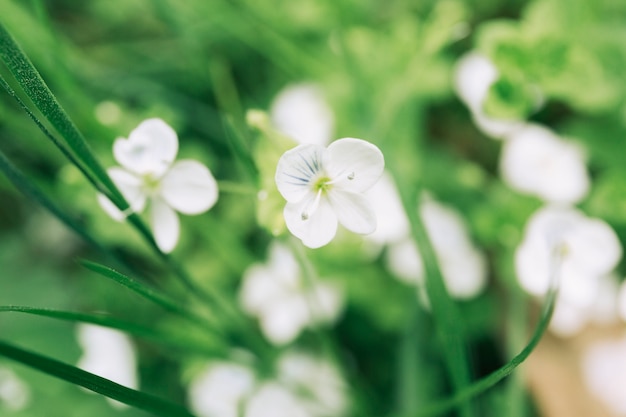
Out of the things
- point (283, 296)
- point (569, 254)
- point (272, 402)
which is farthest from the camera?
point (283, 296)

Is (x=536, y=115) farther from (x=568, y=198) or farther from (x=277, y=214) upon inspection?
(x=277, y=214)

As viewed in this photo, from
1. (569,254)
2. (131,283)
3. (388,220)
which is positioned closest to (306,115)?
(388,220)

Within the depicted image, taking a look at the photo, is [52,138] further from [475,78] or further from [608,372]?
[608,372]

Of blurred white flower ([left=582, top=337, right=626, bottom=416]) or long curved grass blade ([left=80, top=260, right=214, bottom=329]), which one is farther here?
blurred white flower ([left=582, top=337, right=626, bottom=416])

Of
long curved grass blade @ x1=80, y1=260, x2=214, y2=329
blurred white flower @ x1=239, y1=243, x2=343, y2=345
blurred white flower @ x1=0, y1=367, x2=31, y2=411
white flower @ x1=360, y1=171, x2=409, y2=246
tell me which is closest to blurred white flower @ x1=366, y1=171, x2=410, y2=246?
white flower @ x1=360, y1=171, x2=409, y2=246

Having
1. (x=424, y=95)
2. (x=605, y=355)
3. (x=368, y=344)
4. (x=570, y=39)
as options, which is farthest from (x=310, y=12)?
(x=605, y=355)

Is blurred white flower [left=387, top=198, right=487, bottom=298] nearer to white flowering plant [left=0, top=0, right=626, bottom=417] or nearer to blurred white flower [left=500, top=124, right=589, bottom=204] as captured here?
white flowering plant [left=0, top=0, right=626, bottom=417]

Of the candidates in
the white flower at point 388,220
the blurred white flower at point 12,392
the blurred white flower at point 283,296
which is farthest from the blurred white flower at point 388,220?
the blurred white flower at point 12,392
